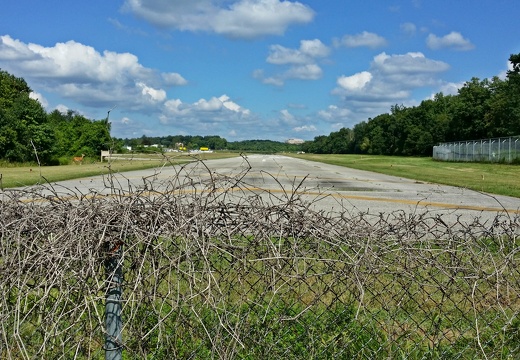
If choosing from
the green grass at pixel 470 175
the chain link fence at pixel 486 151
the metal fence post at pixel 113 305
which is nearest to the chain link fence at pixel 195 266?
the metal fence post at pixel 113 305

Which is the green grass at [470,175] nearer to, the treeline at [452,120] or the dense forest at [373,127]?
the dense forest at [373,127]

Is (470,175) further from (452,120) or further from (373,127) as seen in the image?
(373,127)

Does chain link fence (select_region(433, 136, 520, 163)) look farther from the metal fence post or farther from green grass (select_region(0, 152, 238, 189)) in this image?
the metal fence post

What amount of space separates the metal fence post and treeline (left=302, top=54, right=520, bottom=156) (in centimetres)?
6775

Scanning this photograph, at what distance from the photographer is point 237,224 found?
9.47 feet

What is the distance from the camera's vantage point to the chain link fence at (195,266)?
8.36 feet

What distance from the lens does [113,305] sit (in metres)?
2.66

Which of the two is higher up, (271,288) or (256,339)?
(271,288)

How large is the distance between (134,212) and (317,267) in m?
1.08

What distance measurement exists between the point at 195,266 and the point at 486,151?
5230 cm

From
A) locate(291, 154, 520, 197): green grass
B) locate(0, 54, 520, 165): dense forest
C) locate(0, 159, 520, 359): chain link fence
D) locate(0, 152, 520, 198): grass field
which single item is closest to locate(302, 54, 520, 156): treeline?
locate(0, 54, 520, 165): dense forest

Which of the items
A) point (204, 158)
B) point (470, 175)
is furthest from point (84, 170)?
point (204, 158)

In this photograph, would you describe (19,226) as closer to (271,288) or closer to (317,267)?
(271,288)

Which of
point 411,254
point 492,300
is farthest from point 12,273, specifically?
point 492,300
